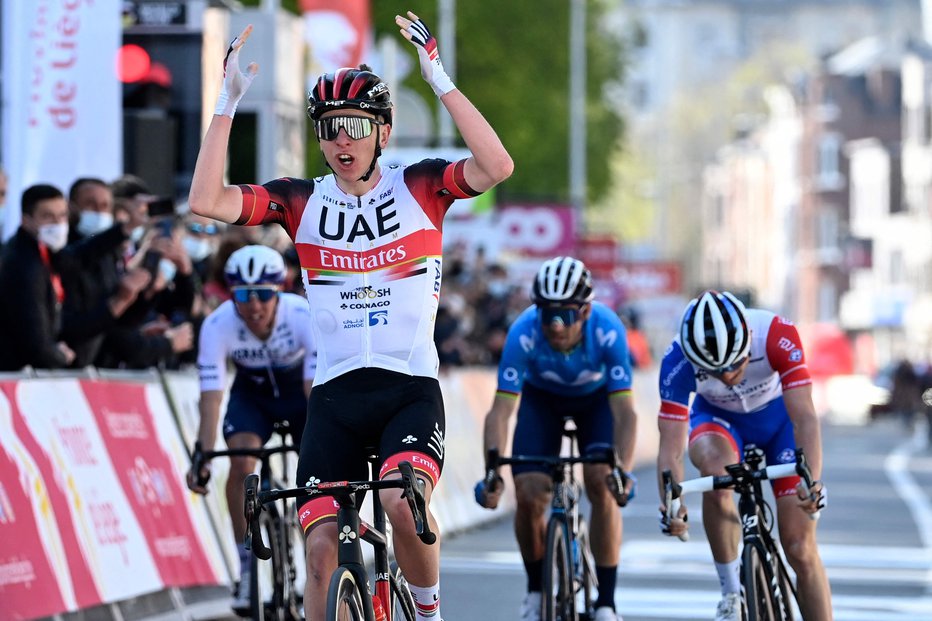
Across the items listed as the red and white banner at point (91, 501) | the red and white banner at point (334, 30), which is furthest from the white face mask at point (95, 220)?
the red and white banner at point (334, 30)

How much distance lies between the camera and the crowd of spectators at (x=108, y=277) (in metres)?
11.4

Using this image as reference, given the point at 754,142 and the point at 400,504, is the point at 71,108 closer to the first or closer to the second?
the point at 400,504

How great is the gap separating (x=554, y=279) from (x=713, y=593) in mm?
4287

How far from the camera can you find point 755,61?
484ft

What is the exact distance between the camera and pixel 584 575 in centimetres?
1080

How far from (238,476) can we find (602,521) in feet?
6.10

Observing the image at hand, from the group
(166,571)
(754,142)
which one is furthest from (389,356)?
(754,142)

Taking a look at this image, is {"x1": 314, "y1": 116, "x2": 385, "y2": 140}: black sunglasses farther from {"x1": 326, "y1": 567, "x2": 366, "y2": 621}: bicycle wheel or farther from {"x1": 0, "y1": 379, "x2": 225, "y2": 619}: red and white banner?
{"x1": 0, "y1": 379, "x2": 225, "y2": 619}: red and white banner

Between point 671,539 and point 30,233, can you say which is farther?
point 671,539

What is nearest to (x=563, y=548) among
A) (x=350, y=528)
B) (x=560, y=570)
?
(x=560, y=570)

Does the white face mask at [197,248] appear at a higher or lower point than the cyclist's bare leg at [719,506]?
higher

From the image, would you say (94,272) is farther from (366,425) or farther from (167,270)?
(366,425)

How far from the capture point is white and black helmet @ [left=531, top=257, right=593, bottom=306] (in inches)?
404

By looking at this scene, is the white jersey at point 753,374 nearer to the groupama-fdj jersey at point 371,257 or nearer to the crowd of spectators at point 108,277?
the groupama-fdj jersey at point 371,257
